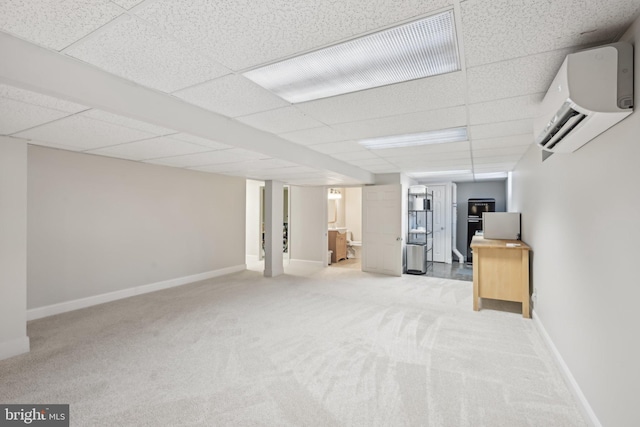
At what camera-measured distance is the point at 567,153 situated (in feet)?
7.68

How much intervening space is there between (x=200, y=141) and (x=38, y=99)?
1239 mm

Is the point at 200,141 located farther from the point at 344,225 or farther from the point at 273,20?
the point at 344,225

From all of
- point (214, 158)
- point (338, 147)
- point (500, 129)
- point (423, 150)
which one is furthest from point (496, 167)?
point (214, 158)

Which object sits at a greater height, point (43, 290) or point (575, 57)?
point (575, 57)

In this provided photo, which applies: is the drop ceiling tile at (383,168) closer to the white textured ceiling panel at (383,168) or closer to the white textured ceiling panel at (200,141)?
the white textured ceiling panel at (383,168)

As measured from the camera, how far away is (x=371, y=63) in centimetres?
188

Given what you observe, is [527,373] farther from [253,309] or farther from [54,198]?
[54,198]

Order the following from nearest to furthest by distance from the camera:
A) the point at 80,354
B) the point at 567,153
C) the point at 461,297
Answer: the point at 567,153 → the point at 80,354 → the point at 461,297

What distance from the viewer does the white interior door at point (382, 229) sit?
6398 millimetres

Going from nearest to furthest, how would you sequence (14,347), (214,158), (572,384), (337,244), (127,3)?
(127,3) < (572,384) < (14,347) < (214,158) < (337,244)

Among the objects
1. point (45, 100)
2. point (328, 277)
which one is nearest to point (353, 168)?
point (328, 277)

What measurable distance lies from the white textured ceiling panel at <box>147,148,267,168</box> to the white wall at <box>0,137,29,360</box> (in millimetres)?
1550

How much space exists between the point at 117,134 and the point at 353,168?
400 cm

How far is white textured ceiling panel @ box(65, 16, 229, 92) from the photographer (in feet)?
5.06
